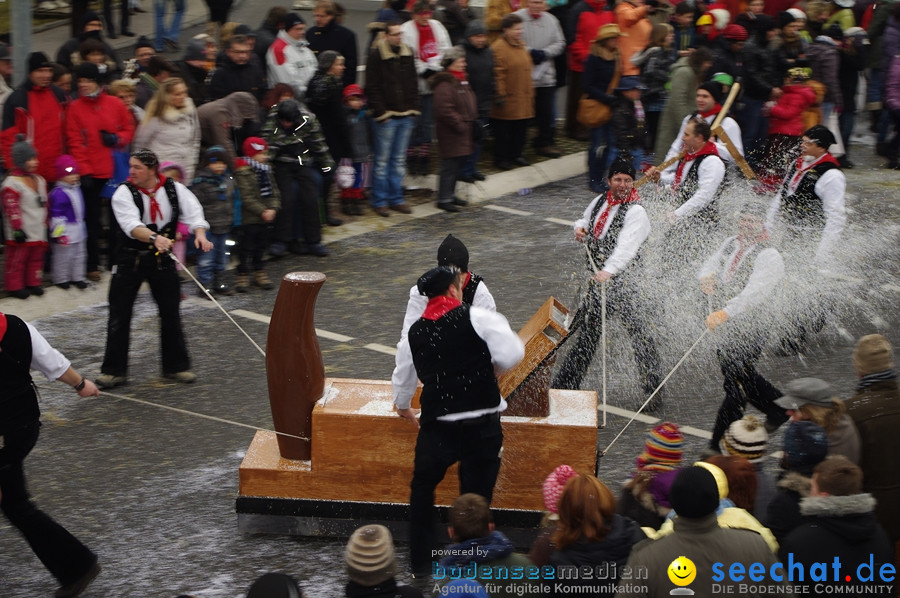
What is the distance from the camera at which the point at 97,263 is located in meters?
10.2

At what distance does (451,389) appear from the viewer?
5551 millimetres

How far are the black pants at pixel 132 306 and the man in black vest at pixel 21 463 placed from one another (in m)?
2.44

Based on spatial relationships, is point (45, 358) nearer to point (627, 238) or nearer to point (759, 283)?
point (627, 238)

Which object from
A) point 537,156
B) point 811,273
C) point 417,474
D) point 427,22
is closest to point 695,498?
point 417,474

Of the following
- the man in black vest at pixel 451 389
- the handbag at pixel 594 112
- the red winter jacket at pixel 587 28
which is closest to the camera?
the man in black vest at pixel 451 389

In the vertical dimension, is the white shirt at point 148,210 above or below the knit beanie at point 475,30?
below

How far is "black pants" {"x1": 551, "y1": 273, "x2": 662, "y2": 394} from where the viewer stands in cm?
786

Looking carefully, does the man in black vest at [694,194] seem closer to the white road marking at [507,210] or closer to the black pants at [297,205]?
the white road marking at [507,210]

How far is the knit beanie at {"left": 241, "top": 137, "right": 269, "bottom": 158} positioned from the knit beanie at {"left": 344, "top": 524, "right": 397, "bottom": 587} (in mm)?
6374

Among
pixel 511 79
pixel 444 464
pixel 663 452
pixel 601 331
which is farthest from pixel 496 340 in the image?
pixel 511 79

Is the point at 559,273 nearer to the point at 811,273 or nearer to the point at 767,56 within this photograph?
the point at 811,273

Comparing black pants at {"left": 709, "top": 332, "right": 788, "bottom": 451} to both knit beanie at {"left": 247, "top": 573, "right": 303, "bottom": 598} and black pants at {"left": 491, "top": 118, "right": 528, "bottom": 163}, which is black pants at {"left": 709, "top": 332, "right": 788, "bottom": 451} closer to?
knit beanie at {"left": 247, "top": 573, "right": 303, "bottom": 598}

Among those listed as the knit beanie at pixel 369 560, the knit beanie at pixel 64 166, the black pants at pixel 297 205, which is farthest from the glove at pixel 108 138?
the knit beanie at pixel 369 560

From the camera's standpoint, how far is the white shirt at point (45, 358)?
18.7 ft
